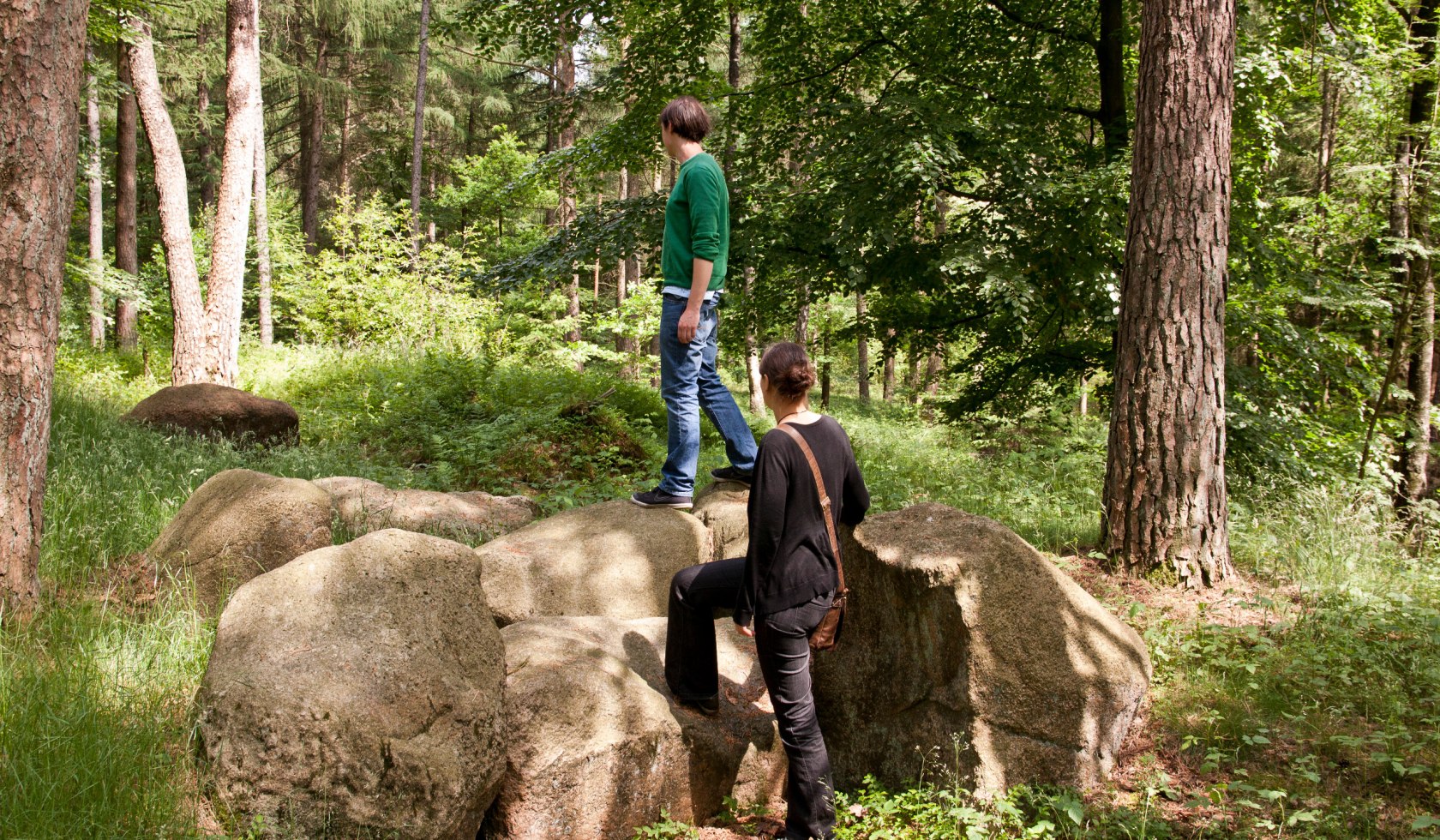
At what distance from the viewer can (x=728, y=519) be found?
5.49 metres

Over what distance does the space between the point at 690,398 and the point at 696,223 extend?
1022 millimetres

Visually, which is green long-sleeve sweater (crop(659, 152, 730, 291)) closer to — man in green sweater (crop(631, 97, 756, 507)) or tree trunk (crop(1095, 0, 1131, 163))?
man in green sweater (crop(631, 97, 756, 507))

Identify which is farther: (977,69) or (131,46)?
(131,46)

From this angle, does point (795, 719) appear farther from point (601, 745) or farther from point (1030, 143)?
point (1030, 143)

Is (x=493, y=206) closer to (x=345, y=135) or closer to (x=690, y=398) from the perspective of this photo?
(x=345, y=135)

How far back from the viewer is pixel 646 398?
38.0 feet

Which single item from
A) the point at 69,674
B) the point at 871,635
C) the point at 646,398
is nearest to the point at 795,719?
the point at 871,635

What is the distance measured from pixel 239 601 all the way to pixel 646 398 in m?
8.43

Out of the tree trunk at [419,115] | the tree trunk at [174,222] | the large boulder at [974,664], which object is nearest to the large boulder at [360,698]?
the large boulder at [974,664]

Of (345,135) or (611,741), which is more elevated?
(345,135)

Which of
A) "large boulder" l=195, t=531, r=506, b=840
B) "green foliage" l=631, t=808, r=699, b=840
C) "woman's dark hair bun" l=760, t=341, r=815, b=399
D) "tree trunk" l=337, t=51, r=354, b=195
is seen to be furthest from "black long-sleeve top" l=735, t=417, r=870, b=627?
"tree trunk" l=337, t=51, r=354, b=195

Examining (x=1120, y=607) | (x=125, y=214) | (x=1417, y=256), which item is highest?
(x=125, y=214)

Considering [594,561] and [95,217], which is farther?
[95,217]

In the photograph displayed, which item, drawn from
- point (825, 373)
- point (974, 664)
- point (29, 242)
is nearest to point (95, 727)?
point (29, 242)
